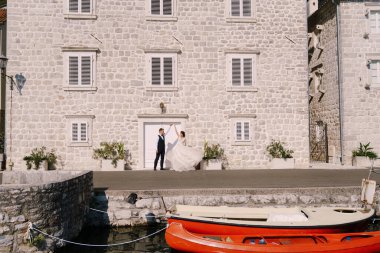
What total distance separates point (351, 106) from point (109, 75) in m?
11.4

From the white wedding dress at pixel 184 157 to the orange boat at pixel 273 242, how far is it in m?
9.01

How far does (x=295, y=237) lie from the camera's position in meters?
9.20

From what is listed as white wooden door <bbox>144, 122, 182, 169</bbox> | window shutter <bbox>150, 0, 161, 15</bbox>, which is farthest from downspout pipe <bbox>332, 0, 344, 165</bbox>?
window shutter <bbox>150, 0, 161, 15</bbox>

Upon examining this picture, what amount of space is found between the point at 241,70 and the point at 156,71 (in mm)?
3846

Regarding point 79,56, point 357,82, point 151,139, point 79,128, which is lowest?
point 151,139

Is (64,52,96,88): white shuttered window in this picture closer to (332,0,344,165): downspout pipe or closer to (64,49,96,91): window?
(64,49,96,91): window

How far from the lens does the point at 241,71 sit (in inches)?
792

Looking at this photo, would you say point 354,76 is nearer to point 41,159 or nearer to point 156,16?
point 156,16

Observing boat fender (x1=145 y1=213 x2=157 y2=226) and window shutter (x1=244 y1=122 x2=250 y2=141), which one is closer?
boat fender (x1=145 y1=213 x2=157 y2=226)

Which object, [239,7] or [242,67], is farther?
Result: [239,7]

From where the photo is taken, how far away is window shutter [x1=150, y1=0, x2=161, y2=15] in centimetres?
1994

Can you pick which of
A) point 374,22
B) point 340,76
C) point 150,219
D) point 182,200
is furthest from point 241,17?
point 150,219

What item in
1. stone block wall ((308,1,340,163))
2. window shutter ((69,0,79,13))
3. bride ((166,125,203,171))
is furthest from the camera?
stone block wall ((308,1,340,163))

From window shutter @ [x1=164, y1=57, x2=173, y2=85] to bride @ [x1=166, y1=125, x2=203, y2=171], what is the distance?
8.92 ft
